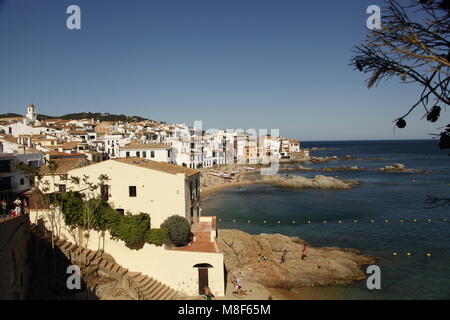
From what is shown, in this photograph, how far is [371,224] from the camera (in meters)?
40.5

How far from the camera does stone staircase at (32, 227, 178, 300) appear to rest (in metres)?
19.0

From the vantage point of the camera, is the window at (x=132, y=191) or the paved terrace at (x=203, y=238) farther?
the window at (x=132, y=191)

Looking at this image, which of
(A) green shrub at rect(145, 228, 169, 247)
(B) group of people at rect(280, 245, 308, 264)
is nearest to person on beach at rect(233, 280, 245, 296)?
(A) green shrub at rect(145, 228, 169, 247)

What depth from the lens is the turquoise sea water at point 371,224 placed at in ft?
79.4

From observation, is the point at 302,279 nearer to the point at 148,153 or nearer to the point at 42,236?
the point at 42,236

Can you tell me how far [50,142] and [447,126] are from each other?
6411 centimetres

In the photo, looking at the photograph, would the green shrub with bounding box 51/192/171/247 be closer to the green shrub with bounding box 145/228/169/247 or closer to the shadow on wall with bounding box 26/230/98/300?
the green shrub with bounding box 145/228/169/247

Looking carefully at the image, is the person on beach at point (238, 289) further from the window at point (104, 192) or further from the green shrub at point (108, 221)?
the window at point (104, 192)

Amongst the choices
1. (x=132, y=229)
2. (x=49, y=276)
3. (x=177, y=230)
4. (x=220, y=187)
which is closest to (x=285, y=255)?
(x=177, y=230)

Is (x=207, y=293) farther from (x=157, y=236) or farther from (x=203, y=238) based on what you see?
(x=203, y=238)

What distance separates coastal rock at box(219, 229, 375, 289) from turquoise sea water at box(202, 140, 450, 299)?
4.08 ft

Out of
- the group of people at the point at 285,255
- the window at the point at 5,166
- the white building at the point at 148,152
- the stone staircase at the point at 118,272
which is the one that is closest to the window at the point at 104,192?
the stone staircase at the point at 118,272

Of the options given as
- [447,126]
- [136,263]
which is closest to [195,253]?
[136,263]

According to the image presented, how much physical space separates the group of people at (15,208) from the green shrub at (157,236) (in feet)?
26.0
